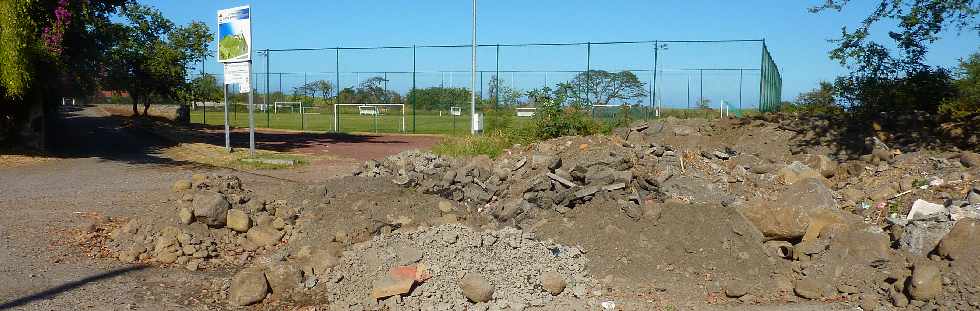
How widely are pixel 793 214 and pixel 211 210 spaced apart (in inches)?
238

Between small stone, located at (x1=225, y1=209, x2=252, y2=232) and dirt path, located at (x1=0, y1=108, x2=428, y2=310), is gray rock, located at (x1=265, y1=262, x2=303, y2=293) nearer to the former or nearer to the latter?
dirt path, located at (x1=0, y1=108, x2=428, y2=310)

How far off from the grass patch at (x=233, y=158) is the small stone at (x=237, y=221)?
23.8 ft

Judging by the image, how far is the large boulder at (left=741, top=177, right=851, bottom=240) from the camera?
7559 mm

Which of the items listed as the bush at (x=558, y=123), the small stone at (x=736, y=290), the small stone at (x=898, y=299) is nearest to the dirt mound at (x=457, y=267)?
the small stone at (x=736, y=290)

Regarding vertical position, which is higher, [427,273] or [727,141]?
[727,141]

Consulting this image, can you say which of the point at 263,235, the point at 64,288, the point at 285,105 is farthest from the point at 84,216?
the point at 285,105

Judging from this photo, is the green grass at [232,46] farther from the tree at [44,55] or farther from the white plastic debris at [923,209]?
the white plastic debris at [923,209]

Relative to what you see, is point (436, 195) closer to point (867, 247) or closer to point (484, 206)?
point (484, 206)

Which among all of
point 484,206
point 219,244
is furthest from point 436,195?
point 219,244

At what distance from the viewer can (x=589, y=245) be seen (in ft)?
24.4

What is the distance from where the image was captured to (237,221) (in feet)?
27.8

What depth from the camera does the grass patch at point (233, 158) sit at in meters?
16.0

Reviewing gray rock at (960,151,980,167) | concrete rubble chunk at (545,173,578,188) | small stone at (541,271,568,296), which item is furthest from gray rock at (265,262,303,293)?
gray rock at (960,151,980,167)

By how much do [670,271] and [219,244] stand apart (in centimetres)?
467
